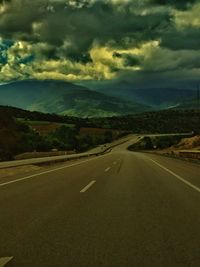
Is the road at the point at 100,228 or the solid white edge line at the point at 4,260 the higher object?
the solid white edge line at the point at 4,260

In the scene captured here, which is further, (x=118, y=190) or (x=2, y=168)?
(x=2, y=168)

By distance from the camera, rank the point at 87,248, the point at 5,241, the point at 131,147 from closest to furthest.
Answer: the point at 87,248, the point at 5,241, the point at 131,147

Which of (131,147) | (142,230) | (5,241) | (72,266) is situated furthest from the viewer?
(131,147)

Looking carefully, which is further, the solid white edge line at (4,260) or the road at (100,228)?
the road at (100,228)

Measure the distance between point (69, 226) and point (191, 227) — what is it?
2.07 m

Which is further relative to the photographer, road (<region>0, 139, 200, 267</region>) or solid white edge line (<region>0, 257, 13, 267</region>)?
road (<region>0, 139, 200, 267</region>)

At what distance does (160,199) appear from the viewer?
33.9 feet

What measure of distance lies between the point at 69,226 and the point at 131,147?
126m

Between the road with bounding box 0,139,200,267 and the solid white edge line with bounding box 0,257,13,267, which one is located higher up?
the solid white edge line with bounding box 0,257,13,267

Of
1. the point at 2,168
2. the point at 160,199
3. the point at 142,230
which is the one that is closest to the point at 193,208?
the point at 160,199

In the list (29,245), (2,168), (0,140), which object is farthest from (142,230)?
(0,140)

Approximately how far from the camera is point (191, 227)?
23.1 feet

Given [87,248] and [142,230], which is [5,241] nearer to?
[87,248]

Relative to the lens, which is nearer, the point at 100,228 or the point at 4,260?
the point at 4,260
